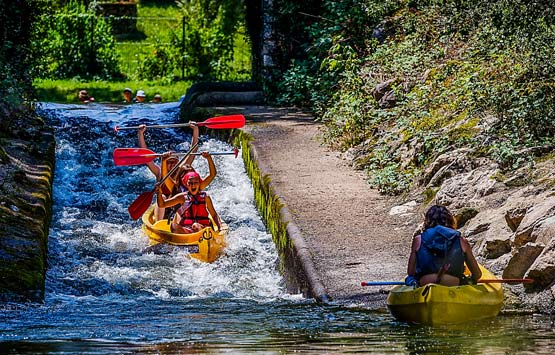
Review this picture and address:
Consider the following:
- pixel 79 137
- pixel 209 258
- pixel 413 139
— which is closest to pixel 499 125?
A: pixel 413 139

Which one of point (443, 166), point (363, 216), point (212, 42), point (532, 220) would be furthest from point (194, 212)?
point (212, 42)

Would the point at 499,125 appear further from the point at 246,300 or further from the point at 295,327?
the point at 295,327

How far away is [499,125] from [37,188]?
18.3ft

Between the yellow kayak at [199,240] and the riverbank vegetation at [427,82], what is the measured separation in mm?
2037

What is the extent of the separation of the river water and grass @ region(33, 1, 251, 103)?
5367 mm

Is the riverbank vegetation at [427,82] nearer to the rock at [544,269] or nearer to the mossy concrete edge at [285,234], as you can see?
the mossy concrete edge at [285,234]

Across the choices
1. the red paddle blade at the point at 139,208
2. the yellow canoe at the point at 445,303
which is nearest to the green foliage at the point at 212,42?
the red paddle blade at the point at 139,208

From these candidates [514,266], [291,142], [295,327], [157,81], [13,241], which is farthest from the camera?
[157,81]

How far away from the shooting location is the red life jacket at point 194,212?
44.8 feet

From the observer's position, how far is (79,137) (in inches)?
765

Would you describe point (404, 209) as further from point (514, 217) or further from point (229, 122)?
point (229, 122)

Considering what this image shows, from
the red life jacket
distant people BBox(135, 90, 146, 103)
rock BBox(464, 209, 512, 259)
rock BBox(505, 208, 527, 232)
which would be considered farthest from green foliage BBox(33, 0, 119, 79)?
rock BBox(505, 208, 527, 232)

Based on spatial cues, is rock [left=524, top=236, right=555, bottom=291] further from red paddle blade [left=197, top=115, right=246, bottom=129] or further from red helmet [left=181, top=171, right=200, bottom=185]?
red paddle blade [left=197, top=115, right=246, bottom=129]

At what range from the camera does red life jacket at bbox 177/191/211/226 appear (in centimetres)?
1366
